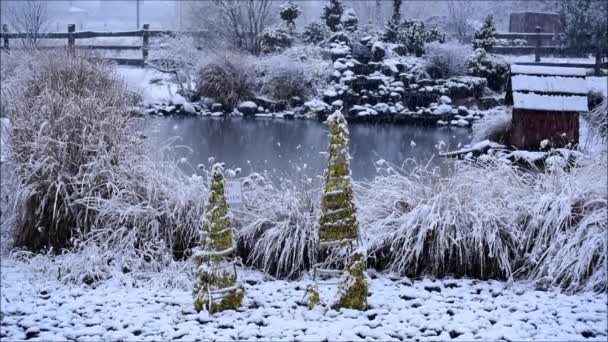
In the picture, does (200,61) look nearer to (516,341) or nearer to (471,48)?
(471,48)

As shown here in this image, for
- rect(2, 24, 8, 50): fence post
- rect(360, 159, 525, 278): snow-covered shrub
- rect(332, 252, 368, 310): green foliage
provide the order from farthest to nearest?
rect(2, 24, 8, 50): fence post
rect(360, 159, 525, 278): snow-covered shrub
rect(332, 252, 368, 310): green foliage

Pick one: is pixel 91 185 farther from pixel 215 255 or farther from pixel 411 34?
pixel 411 34

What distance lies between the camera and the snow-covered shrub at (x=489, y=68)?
1390 centimetres

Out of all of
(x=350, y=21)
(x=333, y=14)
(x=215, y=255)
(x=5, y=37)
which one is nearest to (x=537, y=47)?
(x=350, y=21)

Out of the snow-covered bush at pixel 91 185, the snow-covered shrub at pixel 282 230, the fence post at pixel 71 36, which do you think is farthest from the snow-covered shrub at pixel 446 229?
the fence post at pixel 71 36

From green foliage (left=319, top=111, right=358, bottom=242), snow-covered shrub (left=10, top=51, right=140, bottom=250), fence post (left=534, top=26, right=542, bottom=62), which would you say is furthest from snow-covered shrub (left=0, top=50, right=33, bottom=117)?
fence post (left=534, top=26, right=542, bottom=62)

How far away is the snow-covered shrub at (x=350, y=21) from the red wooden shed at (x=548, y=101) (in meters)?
7.11

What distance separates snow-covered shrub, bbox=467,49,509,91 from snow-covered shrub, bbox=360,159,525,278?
1072 centimetres

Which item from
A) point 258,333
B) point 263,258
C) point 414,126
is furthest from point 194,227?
point 414,126

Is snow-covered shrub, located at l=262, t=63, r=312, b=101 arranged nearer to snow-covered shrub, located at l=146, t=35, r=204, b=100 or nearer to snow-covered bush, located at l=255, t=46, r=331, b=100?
snow-covered bush, located at l=255, t=46, r=331, b=100

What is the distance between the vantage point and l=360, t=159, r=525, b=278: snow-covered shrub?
11.3 feet

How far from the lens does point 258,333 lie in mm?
2668

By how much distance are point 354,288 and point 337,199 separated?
42cm

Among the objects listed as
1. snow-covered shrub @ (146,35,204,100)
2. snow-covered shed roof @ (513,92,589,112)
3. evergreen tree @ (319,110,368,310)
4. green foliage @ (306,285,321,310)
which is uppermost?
snow-covered shrub @ (146,35,204,100)
